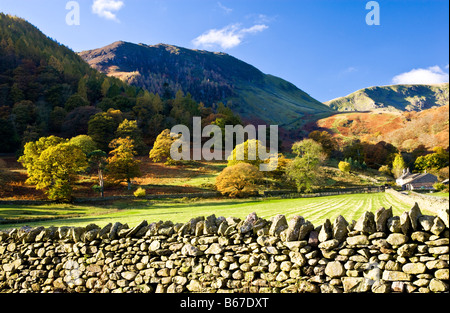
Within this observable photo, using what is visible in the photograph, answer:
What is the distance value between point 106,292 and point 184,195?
116ft

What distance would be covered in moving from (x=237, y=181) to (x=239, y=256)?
37522 mm

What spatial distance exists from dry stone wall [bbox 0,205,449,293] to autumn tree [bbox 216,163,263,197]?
35907 mm

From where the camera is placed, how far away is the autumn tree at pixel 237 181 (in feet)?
143

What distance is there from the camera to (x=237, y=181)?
43.3 meters

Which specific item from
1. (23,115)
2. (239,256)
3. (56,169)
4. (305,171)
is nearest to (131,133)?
(23,115)

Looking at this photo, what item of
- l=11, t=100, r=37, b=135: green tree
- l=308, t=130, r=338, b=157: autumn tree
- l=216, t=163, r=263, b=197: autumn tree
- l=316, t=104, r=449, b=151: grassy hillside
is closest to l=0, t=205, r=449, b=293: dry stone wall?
l=216, t=163, r=263, b=197: autumn tree

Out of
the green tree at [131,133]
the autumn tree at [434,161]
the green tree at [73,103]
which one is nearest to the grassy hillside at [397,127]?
the autumn tree at [434,161]

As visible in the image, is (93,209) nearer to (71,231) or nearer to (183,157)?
(71,231)

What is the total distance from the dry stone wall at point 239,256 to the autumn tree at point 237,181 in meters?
35.9

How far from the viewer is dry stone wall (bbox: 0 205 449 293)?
4.57 metres

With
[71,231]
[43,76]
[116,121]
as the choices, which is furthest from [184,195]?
[43,76]

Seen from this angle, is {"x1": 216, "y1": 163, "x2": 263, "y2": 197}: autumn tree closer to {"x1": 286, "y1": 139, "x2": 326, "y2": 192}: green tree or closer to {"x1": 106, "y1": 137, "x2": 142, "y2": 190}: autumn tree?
{"x1": 286, "y1": 139, "x2": 326, "y2": 192}: green tree

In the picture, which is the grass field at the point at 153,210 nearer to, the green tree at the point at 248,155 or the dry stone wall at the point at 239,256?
the dry stone wall at the point at 239,256

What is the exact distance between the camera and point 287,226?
18.9 ft
